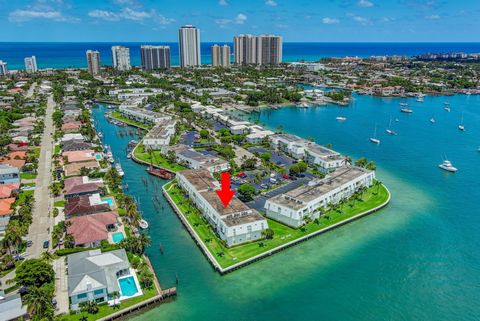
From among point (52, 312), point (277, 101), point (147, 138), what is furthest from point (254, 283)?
point (277, 101)

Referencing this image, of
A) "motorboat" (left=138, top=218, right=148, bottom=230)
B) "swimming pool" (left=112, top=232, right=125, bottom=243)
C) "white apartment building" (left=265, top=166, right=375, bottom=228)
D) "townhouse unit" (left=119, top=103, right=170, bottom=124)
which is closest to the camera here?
"swimming pool" (left=112, top=232, right=125, bottom=243)

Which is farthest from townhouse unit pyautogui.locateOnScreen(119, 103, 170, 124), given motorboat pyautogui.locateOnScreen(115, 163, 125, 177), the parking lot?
the parking lot

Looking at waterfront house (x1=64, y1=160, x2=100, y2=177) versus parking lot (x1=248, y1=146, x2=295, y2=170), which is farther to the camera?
parking lot (x1=248, y1=146, x2=295, y2=170)

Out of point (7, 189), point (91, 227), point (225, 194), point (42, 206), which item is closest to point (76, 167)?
point (7, 189)

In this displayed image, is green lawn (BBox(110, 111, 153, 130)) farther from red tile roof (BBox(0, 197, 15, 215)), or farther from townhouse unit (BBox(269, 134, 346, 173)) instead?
red tile roof (BBox(0, 197, 15, 215))

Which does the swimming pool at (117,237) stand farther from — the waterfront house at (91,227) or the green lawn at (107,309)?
the green lawn at (107,309)
